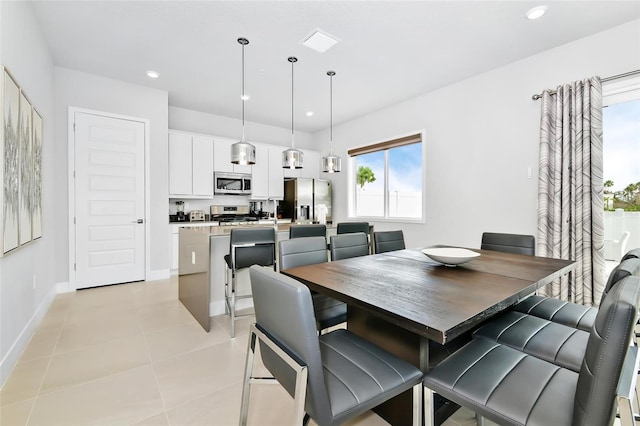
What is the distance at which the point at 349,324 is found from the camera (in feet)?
5.49

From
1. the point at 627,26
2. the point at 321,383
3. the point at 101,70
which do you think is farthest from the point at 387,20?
the point at 101,70

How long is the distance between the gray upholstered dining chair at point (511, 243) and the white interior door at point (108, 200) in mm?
4386

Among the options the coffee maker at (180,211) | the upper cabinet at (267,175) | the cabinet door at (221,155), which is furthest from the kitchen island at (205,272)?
the upper cabinet at (267,175)

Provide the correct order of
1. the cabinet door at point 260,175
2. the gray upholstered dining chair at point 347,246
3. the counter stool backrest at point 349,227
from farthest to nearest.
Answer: the cabinet door at point 260,175 → the counter stool backrest at point 349,227 → the gray upholstered dining chair at point 347,246

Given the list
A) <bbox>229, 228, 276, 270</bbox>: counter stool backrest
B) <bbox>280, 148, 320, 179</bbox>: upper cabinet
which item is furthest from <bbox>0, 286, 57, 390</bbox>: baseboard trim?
<bbox>280, 148, 320, 179</bbox>: upper cabinet

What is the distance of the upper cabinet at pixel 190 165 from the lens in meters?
4.62

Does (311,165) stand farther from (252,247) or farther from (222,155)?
(252,247)

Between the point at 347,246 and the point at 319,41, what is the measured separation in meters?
2.13

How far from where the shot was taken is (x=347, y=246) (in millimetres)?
2354

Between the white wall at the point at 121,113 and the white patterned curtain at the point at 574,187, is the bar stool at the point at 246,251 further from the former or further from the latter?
the white patterned curtain at the point at 574,187

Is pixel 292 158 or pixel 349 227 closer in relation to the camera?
pixel 292 158

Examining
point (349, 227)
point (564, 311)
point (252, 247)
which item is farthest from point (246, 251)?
point (564, 311)

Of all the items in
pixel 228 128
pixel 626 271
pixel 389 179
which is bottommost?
pixel 626 271

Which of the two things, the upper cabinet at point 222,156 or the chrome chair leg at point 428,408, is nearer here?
the chrome chair leg at point 428,408
